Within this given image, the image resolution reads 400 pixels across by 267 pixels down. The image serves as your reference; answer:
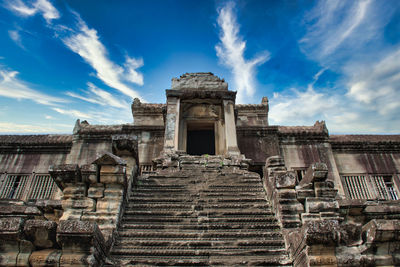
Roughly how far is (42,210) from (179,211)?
2.91m

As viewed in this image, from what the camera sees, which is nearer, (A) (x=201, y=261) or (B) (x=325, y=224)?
(B) (x=325, y=224)

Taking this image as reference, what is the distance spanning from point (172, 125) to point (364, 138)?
10.00 meters

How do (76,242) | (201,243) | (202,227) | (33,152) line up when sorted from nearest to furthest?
1. (76,242)
2. (201,243)
3. (202,227)
4. (33,152)

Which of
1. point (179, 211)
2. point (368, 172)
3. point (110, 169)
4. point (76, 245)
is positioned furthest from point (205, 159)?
point (368, 172)

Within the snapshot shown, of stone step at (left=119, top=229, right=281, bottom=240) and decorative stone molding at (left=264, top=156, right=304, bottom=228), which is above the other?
decorative stone molding at (left=264, top=156, right=304, bottom=228)

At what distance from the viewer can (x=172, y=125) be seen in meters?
11.3

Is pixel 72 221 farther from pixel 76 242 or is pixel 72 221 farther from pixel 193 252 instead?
pixel 193 252

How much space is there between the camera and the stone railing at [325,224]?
3.60 meters

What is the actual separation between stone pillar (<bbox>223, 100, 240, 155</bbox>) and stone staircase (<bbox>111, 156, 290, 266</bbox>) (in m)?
A: 3.20

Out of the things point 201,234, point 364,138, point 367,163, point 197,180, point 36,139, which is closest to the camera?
point 201,234

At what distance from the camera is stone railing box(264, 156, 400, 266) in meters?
3.60

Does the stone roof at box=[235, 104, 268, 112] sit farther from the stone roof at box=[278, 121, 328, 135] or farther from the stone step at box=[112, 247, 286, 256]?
the stone step at box=[112, 247, 286, 256]

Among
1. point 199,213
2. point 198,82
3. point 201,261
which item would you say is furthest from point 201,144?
point 201,261

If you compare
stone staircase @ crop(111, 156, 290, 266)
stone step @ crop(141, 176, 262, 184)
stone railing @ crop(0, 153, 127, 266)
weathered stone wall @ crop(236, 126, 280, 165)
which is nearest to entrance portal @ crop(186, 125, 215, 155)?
weathered stone wall @ crop(236, 126, 280, 165)
